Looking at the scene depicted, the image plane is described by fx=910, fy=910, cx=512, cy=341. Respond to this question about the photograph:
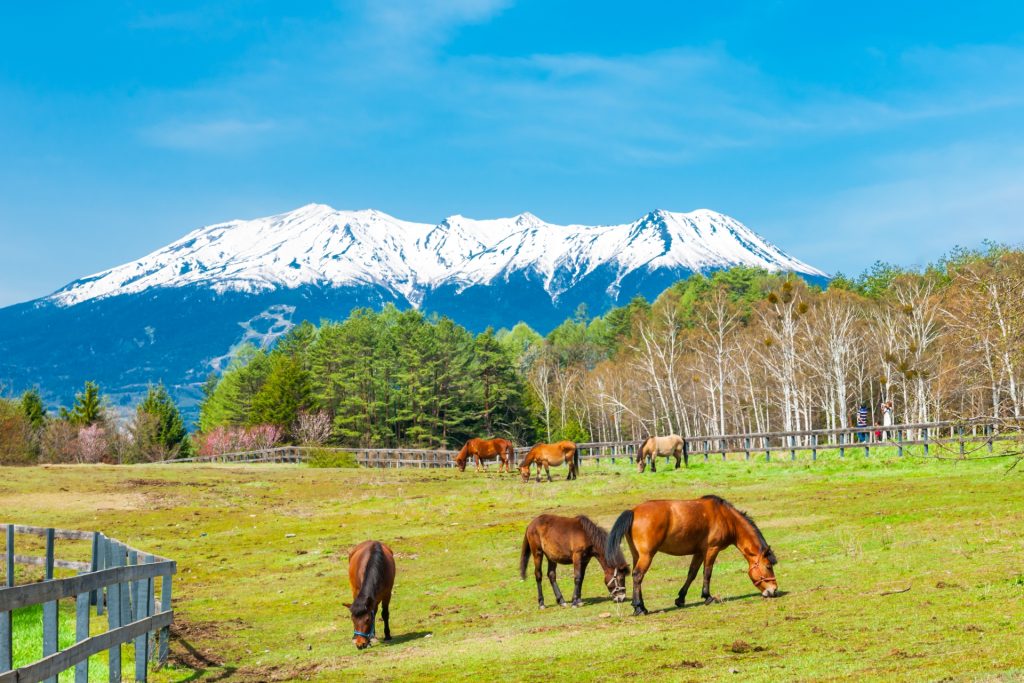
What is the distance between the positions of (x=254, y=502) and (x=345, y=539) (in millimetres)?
13871

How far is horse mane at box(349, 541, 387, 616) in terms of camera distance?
15402 millimetres

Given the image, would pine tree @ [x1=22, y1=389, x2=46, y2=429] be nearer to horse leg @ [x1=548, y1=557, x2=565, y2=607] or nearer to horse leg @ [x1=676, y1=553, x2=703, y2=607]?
horse leg @ [x1=548, y1=557, x2=565, y2=607]

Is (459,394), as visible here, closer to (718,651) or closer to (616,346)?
(616,346)

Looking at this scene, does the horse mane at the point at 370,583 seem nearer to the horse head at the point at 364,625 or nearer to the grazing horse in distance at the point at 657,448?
the horse head at the point at 364,625

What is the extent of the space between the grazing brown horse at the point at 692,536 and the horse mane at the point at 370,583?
402 cm

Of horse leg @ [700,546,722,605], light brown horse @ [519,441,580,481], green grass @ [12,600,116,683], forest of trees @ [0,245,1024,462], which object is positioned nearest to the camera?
green grass @ [12,600,116,683]

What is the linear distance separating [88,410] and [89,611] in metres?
108

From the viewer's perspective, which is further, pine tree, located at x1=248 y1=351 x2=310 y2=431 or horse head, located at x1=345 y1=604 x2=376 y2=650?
pine tree, located at x1=248 y1=351 x2=310 y2=431

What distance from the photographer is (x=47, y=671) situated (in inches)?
361

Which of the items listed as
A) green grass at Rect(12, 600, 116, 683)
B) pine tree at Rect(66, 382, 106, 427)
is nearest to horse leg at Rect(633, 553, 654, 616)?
green grass at Rect(12, 600, 116, 683)

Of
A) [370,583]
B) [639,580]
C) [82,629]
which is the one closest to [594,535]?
[639,580]

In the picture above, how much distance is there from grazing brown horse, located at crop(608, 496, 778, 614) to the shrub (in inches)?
2121

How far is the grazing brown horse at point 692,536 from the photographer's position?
15.2 m

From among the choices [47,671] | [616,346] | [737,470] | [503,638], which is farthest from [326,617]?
[616,346]
